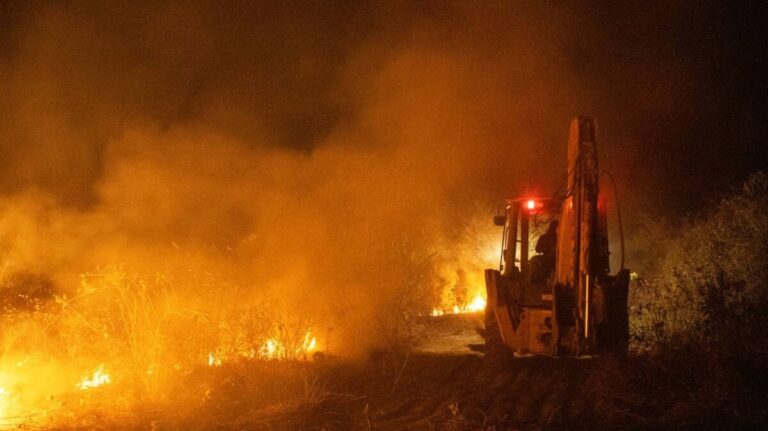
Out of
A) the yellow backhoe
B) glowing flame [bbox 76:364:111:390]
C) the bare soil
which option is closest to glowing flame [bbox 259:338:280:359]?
the bare soil

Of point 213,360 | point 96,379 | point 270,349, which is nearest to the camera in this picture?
point 96,379

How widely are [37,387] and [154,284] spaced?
2.00 metres

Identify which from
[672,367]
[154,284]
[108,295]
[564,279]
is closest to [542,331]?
[564,279]

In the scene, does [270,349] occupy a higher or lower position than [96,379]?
higher

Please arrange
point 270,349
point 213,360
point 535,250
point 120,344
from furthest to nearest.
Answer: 1. point 535,250
2. point 270,349
3. point 213,360
4. point 120,344

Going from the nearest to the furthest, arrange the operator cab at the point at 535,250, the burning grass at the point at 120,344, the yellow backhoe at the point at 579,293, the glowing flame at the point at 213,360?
the yellow backhoe at the point at 579,293, the burning grass at the point at 120,344, the glowing flame at the point at 213,360, the operator cab at the point at 535,250

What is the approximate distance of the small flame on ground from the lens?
55.7 feet

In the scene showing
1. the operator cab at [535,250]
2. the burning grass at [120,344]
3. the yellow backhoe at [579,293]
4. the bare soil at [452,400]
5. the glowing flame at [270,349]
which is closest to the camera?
the bare soil at [452,400]

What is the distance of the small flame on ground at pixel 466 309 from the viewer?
668 inches

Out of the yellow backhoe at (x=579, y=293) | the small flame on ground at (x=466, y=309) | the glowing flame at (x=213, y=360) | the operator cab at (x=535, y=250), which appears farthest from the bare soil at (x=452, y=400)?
the small flame on ground at (x=466, y=309)

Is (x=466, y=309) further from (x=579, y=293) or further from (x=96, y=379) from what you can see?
(x=96, y=379)

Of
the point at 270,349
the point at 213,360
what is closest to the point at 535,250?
the point at 270,349

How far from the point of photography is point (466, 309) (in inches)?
749

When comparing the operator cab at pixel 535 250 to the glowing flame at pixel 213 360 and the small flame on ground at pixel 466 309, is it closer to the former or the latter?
the glowing flame at pixel 213 360
